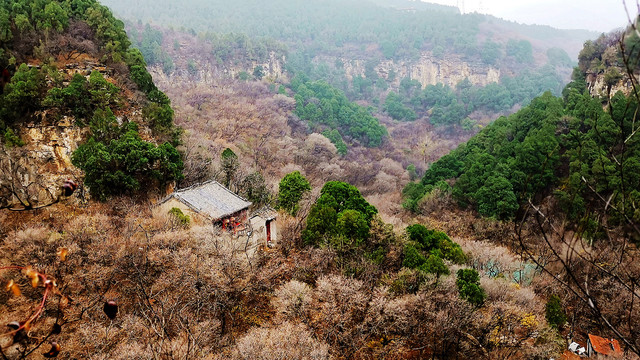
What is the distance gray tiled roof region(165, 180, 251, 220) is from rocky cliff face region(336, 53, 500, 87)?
7297cm

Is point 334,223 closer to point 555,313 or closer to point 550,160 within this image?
point 555,313

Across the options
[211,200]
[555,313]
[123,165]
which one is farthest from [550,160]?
[123,165]

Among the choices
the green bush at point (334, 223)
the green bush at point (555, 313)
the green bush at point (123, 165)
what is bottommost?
the green bush at point (555, 313)

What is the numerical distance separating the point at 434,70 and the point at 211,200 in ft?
267

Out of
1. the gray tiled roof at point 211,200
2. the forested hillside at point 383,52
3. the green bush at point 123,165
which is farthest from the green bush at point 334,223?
the forested hillside at point 383,52

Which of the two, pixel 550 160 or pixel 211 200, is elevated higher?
pixel 550 160

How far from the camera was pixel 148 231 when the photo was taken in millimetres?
15438

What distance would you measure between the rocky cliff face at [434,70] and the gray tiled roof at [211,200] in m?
73.0

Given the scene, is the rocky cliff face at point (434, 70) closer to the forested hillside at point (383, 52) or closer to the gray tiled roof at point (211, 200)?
the forested hillside at point (383, 52)

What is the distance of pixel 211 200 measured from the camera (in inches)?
746

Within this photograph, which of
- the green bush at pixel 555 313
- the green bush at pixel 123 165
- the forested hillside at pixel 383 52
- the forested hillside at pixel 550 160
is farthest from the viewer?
the forested hillside at pixel 383 52

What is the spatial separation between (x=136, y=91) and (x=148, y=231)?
11.6 meters

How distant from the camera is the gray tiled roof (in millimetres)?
17906

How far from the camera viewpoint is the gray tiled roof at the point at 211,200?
58.7 feet
